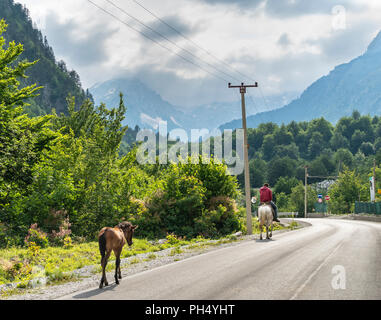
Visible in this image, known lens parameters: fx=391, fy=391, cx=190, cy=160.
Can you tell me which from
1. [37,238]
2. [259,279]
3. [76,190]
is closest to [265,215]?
[76,190]

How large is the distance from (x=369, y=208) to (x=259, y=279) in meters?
55.6

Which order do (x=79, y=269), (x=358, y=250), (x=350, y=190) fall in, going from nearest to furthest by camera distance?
(x=79, y=269) → (x=358, y=250) → (x=350, y=190)

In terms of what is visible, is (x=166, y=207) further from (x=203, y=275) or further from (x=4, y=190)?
(x=203, y=275)

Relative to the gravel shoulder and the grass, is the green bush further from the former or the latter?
the gravel shoulder

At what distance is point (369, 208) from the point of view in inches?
2308

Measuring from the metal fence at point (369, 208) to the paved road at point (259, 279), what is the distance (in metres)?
44.8

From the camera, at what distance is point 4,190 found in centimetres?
1767

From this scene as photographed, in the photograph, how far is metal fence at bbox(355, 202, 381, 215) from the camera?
178 ft

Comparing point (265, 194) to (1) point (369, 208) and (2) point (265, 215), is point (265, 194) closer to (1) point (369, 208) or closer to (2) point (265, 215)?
(2) point (265, 215)

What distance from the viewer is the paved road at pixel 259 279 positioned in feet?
25.2

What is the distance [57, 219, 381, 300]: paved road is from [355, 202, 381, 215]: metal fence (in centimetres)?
4485
